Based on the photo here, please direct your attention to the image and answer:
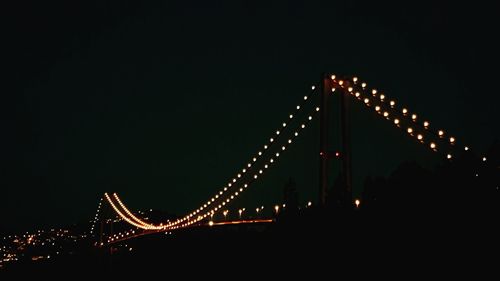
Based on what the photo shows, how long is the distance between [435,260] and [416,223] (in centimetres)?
92

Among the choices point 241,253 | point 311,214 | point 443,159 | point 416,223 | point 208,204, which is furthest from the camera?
point 208,204

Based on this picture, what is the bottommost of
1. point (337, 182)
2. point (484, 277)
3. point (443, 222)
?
point (484, 277)

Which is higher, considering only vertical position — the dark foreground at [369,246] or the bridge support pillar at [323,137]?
the bridge support pillar at [323,137]

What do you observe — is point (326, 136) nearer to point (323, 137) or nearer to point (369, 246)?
point (323, 137)

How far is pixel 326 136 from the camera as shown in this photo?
17.3m

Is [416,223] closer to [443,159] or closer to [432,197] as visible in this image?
[432,197]

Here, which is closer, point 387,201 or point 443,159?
point 387,201

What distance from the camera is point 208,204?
3003 cm

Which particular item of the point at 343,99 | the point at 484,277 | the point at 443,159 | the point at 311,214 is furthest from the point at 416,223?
the point at 343,99

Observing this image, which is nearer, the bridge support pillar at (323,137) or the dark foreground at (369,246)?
the dark foreground at (369,246)

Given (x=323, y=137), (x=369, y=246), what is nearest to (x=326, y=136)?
(x=323, y=137)

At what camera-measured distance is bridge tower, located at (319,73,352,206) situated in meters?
16.3

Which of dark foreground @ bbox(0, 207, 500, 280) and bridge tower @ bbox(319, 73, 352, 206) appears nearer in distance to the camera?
dark foreground @ bbox(0, 207, 500, 280)

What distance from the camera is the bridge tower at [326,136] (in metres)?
16.3
